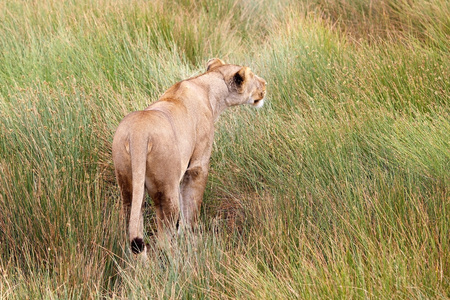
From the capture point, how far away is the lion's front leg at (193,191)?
3.63m

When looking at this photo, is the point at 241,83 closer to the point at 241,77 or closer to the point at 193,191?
the point at 241,77

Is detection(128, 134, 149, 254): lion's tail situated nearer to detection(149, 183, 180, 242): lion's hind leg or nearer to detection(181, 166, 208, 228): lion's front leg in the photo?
detection(149, 183, 180, 242): lion's hind leg

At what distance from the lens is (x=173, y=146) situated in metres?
3.04

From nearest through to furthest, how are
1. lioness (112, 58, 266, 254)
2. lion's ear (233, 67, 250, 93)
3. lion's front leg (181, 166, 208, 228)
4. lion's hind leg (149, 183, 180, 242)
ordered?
lioness (112, 58, 266, 254)
lion's hind leg (149, 183, 180, 242)
lion's front leg (181, 166, 208, 228)
lion's ear (233, 67, 250, 93)

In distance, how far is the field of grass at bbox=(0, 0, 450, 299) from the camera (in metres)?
2.74

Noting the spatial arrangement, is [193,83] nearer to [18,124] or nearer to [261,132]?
[261,132]

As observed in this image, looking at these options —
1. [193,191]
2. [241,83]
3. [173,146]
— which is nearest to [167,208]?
[173,146]

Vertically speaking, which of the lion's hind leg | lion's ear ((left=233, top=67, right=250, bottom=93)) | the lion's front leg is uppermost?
lion's ear ((left=233, top=67, right=250, bottom=93))

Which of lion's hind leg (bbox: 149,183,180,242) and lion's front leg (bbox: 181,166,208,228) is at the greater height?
lion's hind leg (bbox: 149,183,180,242)

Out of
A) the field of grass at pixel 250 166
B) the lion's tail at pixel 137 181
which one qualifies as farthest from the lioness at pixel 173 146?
the field of grass at pixel 250 166

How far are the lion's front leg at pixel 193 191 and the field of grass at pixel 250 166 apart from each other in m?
0.15

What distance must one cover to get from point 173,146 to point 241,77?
119 cm

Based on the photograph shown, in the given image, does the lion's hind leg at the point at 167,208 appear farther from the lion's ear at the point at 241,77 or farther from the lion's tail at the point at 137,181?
the lion's ear at the point at 241,77

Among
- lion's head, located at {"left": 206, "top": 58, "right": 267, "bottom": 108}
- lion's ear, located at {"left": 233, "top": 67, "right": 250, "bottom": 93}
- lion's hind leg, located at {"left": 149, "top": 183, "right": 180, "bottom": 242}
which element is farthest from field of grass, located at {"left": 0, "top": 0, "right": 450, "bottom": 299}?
lion's ear, located at {"left": 233, "top": 67, "right": 250, "bottom": 93}
